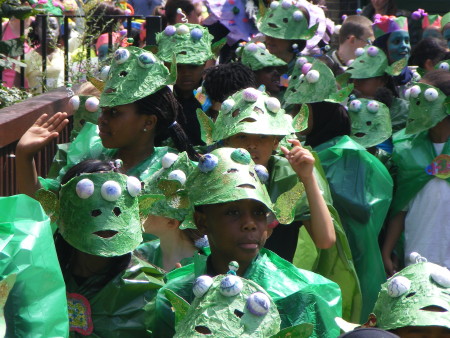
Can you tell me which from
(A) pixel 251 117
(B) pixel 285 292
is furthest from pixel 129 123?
(B) pixel 285 292

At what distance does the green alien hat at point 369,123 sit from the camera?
675 centimetres

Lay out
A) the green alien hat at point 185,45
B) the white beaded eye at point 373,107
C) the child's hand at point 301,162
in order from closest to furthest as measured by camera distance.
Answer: the child's hand at point 301,162 → the green alien hat at point 185,45 → the white beaded eye at point 373,107

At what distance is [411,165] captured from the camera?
6.60 meters

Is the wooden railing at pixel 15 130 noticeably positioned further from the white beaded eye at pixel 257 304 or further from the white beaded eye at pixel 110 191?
the white beaded eye at pixel 257 304

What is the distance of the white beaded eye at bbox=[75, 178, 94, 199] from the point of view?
394 cm

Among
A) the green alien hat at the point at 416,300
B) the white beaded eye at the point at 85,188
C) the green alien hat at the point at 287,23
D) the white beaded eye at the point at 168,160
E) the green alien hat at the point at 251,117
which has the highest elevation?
the green alien hat at the point at 416,300

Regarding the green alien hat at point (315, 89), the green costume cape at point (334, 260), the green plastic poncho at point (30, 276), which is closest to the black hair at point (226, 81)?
the green alien hat at point (315, 89)

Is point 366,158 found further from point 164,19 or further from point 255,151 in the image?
point 164,19

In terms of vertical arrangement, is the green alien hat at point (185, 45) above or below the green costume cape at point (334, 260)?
above

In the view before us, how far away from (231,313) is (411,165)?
363cm

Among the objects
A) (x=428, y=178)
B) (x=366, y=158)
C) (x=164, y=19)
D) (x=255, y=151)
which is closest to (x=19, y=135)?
(x=255, y=151)

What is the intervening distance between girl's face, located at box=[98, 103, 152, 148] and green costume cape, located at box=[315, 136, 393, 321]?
140 centimetres

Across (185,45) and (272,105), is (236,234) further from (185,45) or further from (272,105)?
(185,45)

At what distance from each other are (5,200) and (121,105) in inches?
72.8
